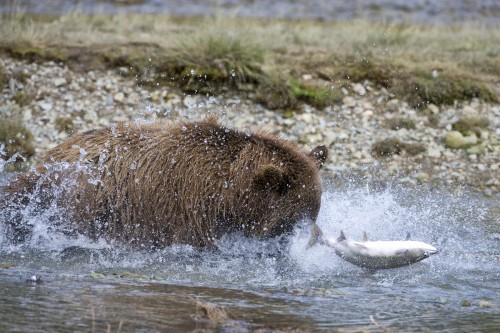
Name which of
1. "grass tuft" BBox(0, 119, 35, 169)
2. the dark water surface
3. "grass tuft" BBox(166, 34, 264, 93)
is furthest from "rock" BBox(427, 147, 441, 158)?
the dark water surface

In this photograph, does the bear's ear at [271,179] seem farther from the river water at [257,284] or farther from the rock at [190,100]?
the rock at [190,100]

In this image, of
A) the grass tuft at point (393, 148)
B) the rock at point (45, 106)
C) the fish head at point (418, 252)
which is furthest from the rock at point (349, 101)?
the fish head at point (418, 252)

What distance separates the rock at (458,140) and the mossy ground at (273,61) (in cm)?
103

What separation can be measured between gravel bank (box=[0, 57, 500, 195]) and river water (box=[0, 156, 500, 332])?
2.76 m

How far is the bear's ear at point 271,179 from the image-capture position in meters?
7.84

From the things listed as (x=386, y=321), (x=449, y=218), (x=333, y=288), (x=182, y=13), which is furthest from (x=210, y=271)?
(x=182, y=13)

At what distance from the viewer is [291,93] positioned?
14.0 meters

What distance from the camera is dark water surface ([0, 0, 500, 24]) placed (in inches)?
1007

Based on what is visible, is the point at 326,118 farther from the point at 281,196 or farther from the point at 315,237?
the point at 315,237

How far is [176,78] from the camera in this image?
573 inches

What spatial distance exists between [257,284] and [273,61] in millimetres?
7993

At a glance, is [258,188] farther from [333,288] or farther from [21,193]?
[21,193]

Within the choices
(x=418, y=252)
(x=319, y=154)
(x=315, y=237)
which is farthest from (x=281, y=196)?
(x=418, y=252)

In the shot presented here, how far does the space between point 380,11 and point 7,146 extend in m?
16.5
